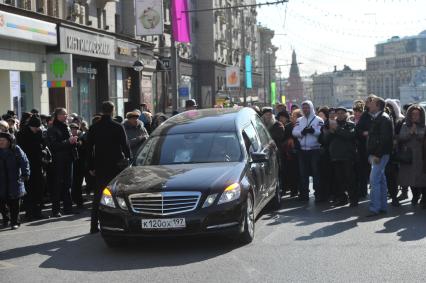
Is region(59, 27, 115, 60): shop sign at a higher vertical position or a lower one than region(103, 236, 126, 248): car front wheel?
higher

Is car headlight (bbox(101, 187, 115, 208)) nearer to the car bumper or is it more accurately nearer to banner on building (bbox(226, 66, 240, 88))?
the car bumper

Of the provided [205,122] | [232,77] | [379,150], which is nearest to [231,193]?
[205,122]

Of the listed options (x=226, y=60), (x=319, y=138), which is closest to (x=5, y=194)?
(x=319, y=138)

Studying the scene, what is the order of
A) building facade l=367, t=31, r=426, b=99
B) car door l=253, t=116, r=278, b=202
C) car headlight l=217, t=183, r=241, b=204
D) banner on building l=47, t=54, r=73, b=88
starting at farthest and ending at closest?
building facade l=367, t=31, r=426, b=99 → banner on building l=47, t=54, r=73, b=88 → car door l=253, t=116, r=278, b=202 → car headlight l=217, t=183, r=241, b=204

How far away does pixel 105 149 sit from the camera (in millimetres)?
9703

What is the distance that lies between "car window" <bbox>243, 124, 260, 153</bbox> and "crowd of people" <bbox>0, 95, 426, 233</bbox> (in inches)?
70.6

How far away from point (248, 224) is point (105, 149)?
104 inches

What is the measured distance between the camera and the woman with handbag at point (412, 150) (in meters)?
11.5

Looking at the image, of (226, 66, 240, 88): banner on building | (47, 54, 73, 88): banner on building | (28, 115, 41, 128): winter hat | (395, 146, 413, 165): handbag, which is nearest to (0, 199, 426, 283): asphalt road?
(395, 146, 413, 165): handbag

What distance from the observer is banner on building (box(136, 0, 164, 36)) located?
27062 millimetres

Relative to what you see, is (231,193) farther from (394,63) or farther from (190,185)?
(394,63)

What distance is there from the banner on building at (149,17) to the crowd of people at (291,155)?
1371 centimetres

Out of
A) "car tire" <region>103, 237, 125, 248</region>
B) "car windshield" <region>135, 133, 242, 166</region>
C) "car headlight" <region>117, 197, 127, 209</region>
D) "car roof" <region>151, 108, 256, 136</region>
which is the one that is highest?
"car roof" <region>151, 108, 256, 136</region>

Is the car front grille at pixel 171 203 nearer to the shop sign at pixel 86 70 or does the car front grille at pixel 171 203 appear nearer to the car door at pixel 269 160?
the car door at pixel 269 160
